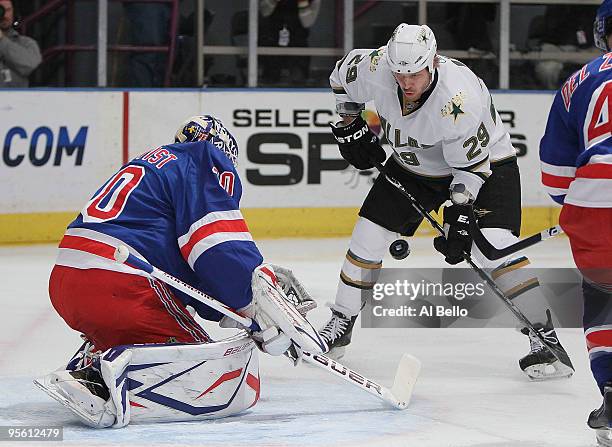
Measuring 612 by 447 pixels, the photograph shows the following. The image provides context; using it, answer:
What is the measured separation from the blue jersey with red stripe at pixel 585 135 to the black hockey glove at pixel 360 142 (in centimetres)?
140

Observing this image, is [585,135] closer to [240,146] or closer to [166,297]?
[166,297]

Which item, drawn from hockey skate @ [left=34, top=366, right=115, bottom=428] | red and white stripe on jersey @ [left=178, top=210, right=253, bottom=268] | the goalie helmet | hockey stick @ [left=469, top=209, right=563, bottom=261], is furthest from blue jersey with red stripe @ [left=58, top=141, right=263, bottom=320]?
hockey stick @ [left=469, top=209, right=563, bottom=261]

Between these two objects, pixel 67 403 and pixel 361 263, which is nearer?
pixel 67 403

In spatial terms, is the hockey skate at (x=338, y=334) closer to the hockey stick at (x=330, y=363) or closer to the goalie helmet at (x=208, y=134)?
the hockey stick at (x=330, y=363)

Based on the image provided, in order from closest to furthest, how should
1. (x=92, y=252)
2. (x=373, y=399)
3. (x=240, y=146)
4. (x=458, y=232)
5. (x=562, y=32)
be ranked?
(x=92, y=252), (x=373, y=399), (x=458, y=232), (x=240, y=146), (x=562, y=32)

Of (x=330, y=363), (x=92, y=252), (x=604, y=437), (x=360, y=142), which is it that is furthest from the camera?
(x=360, y=142)

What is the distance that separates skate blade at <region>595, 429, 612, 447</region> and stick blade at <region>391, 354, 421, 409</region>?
0.69m

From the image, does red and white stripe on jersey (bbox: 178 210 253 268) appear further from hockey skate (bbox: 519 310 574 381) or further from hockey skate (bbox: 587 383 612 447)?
hockey skate (bbox: 519 310 574 381)

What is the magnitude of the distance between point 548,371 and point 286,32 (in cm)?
415

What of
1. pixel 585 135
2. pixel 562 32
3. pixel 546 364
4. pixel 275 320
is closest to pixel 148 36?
pixel 562 32

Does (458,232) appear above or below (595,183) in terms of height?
below

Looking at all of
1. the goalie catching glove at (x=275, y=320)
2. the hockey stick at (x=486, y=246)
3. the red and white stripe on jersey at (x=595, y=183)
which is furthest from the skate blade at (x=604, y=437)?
the hockey stick at (x=486, y=246)

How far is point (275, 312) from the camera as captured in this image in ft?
10.0

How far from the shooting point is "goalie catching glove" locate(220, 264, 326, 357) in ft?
10.0
